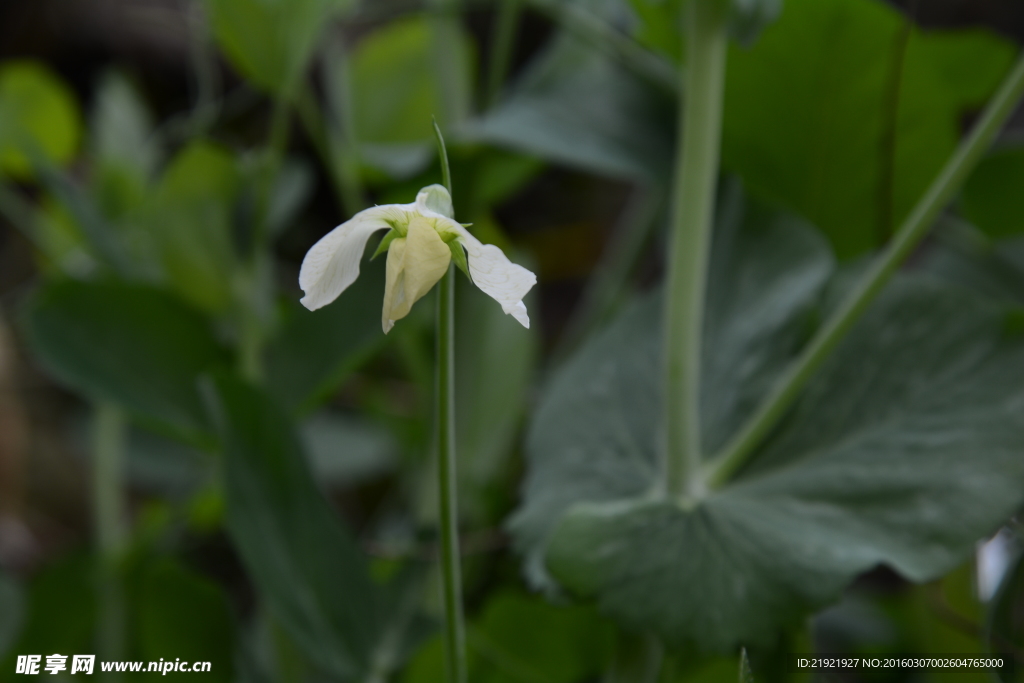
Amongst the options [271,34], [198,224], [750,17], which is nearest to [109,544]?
[198,224]

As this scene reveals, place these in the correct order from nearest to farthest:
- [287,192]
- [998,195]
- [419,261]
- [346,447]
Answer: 1. [419,261]
2. [998,195]
3. [287,192]
4. [346,447]

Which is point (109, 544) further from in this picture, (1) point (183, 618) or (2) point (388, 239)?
(2) point (388, 239)

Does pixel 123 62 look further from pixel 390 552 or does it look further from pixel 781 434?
pixel 781 434

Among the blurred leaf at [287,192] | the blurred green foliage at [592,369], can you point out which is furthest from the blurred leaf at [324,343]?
the blurred leaf at [287,192]

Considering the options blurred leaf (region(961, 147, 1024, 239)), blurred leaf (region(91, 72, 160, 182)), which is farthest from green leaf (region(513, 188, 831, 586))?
blurred leaf (region(91, 72, 160, 182))

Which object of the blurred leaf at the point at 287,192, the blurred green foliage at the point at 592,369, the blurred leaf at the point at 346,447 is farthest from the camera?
the blurred leaf at the point at 346,447

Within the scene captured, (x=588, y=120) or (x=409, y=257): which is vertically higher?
(x=588, y=120)

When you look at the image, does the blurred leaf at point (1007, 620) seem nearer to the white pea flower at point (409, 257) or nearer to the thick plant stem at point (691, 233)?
the thick plant stem at point (691, 233)
